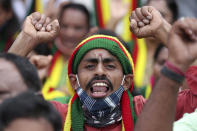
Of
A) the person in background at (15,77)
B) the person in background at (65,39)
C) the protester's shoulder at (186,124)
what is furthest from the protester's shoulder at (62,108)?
the person in background at (65,39)

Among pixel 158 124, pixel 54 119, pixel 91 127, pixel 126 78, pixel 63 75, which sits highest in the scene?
pixel 54 119

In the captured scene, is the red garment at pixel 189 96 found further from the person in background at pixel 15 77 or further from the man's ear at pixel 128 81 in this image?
the person in background at pixel 15 77

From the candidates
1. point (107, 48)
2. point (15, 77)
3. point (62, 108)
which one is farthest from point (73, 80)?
point (15, 77)

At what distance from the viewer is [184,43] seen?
2.76 m

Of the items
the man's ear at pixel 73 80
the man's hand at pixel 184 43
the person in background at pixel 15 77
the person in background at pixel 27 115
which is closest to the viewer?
the person in background at pixel 27 115

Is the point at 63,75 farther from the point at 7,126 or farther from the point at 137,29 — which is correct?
the point at 7,126

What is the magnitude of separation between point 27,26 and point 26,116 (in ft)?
5.58

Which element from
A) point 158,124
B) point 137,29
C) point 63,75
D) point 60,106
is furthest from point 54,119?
point 63,75

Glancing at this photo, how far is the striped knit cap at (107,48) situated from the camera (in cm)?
407

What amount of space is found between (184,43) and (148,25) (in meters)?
0.94

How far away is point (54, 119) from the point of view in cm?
251

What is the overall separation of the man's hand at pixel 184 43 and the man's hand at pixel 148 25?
2.88ft

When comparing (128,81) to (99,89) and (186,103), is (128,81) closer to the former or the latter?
(99,89)

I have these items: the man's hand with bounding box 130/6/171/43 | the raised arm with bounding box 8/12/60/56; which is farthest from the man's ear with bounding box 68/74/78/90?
the man's hand with bounding box 130/6/171/43
